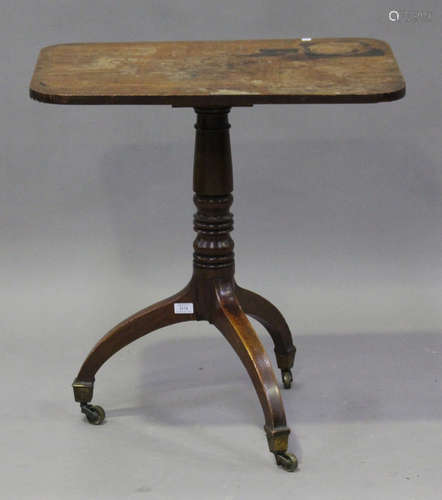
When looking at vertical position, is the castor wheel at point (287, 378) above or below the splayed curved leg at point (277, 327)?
below

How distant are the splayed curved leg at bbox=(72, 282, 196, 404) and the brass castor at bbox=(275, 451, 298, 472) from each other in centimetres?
44

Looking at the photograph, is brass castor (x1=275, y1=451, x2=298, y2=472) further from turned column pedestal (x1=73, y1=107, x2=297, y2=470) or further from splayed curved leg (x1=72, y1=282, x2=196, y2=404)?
splayed curved leg (x1=72, y1=282, x2=196, y2=404)

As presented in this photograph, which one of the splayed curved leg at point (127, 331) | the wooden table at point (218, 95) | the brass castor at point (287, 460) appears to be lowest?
the brass castor at point (287, 460)

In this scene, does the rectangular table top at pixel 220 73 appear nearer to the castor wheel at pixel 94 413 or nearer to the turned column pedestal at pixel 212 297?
the turned column pedestal at pixel 212 297

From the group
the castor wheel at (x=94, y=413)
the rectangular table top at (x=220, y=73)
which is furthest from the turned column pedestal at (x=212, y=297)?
the rectangular table top at (x=220, y=73)

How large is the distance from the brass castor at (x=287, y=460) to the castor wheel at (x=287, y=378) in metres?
0.44

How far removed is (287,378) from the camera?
11.0ft

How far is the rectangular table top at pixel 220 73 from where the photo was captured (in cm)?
272

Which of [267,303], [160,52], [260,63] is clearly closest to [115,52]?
[160,52]

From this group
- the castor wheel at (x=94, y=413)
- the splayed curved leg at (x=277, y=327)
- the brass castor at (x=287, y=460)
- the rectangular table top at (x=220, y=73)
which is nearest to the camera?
the rectangular table top at (x=220, y=73)

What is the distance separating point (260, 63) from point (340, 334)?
3.29ft

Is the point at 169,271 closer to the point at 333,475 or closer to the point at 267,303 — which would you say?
the point at 267,303

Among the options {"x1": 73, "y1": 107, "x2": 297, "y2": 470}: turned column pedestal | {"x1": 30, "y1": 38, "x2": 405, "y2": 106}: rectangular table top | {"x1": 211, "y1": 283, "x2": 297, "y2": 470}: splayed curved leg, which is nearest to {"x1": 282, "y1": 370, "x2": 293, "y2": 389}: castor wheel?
{"x1": 73, "y1": 107, "x2": 297, "y2": 470}: turned column pedestal

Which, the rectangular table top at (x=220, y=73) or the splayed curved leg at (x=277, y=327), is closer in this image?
the rectangular table top at (x=220, y=73)
